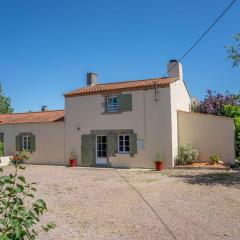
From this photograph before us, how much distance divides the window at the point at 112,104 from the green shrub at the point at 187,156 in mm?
4661

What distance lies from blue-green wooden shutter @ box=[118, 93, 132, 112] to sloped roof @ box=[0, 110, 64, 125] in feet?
16.1

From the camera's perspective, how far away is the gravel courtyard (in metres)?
6.54

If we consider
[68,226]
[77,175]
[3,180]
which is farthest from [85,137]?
[3,180]

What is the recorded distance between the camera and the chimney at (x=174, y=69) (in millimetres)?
21234

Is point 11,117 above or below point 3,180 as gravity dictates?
above

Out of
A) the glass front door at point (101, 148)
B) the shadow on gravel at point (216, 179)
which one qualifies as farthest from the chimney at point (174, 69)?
the shadow on gravel at point (216, 179)

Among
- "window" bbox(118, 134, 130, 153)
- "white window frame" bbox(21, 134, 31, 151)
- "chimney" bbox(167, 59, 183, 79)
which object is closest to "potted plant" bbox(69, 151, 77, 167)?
"window" bbox(118, 134, 130, 153)

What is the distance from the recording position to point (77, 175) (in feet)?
53.4

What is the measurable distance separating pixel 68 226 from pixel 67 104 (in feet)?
48.4

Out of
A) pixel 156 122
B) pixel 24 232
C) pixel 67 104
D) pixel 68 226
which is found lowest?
pixel 68 226

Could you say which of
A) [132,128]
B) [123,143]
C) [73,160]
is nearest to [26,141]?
[73,160]

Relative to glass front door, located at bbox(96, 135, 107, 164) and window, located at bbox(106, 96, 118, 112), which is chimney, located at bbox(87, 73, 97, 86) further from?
glass front door, located at bbox(96, 135, 107, 164)

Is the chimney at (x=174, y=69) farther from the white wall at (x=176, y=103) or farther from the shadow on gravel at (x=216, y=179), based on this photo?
the shadow on gravel at (x=216, y=179)

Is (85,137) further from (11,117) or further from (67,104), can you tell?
(11,117)
